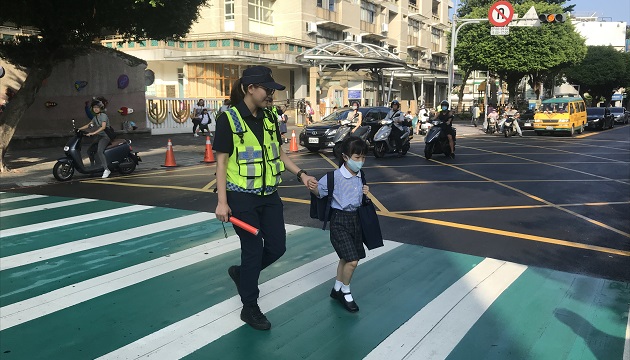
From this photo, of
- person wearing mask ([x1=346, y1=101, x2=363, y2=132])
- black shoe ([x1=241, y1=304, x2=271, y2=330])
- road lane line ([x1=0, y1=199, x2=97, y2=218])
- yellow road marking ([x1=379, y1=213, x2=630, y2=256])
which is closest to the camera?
black shoe ([x1=241, y1=304, x2=271, y2=330])

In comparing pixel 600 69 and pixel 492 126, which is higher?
pixel 600 69

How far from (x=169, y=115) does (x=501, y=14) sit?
53.3 feet

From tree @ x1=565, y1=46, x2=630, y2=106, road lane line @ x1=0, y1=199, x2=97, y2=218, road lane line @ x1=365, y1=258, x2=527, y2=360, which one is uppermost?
tree @ x1=565, y1=46, x2=630, y2=106

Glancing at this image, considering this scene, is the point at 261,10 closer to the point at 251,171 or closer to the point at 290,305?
the point at 290,305

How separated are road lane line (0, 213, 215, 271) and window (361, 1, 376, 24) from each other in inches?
1664

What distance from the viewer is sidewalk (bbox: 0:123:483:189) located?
11.5 m

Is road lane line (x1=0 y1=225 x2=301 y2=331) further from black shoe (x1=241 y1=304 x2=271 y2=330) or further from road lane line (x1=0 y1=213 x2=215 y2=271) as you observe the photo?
black shoe (x1=241 y1=304 x2=271 y2=330)

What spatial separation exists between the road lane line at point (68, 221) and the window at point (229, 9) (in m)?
29.0

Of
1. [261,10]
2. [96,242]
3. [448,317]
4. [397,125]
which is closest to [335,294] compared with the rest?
[448,317]

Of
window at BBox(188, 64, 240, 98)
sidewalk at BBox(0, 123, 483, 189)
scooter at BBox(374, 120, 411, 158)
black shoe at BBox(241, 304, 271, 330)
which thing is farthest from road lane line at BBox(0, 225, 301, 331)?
window at BBox(188, 64, 240, 98)

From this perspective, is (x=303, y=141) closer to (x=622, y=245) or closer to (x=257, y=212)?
(x=622, y=245)

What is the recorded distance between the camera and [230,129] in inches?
142

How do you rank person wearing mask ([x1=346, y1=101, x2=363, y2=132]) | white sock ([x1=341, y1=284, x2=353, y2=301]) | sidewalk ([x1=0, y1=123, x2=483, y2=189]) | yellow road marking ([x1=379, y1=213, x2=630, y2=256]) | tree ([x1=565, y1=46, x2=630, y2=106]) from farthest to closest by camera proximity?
1. tree ([x1=565, y1=46, x2=630, y2=106])
2. person wearing mask ([x1=346, y1=101, x2=363, y2=132])
3. sidewalk ([x1=0, y1=123, x2=483, y2=189])
4. yellow road marking ([x1=379, y1=213, x2=630, y2=256])
5. white sock ([x1=341, y1=284, x2=353, y2=301])

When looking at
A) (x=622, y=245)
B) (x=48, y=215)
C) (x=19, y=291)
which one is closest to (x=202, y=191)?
(x=48, y=215)
